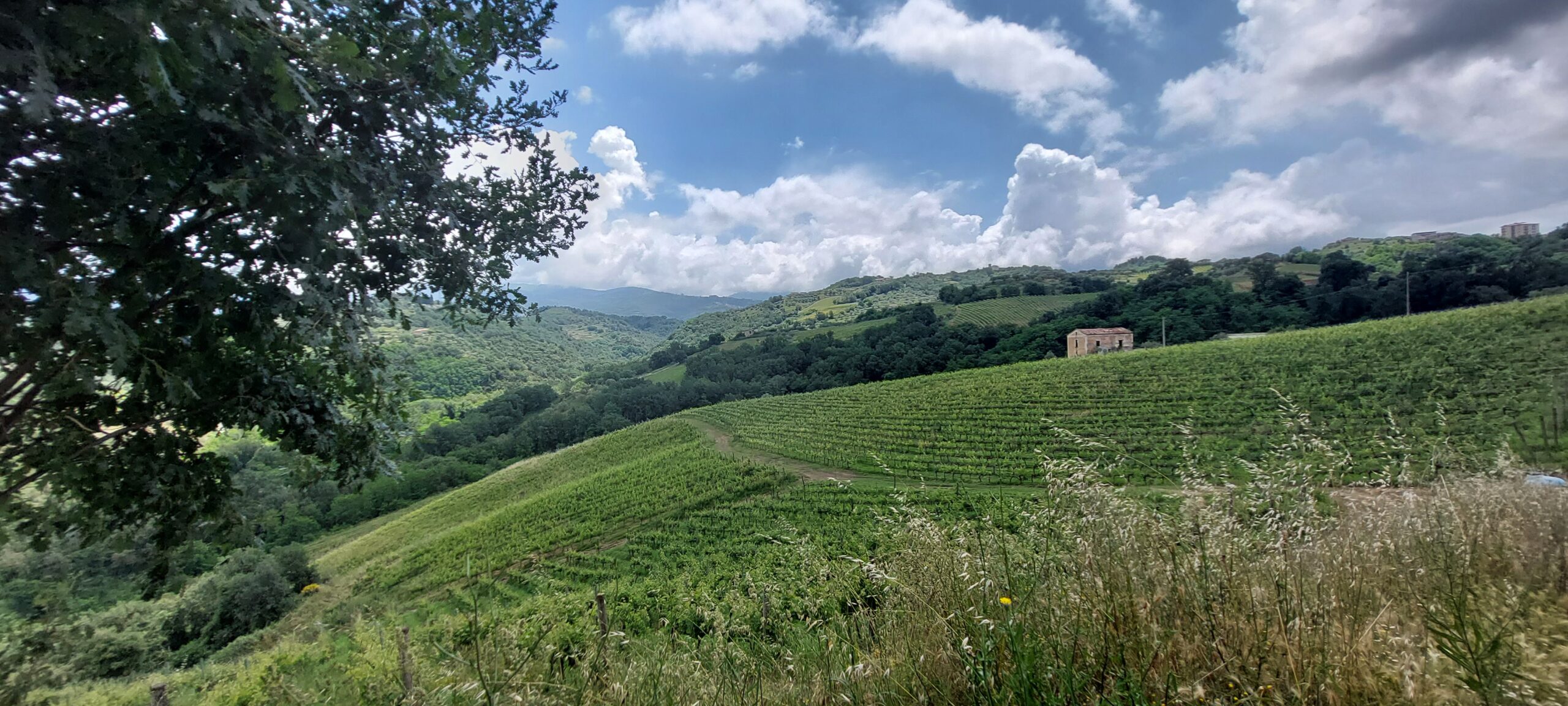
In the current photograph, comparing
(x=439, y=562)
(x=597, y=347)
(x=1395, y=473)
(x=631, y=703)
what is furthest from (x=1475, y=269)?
(x=597, y=347)

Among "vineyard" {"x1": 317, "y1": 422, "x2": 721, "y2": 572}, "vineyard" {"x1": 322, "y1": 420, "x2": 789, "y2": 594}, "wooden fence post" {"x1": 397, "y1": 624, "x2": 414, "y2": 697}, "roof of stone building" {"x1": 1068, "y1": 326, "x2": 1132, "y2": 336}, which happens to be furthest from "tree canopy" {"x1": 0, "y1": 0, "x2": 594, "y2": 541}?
"roof of stone building" {"x1": 1068, "y1": 326, "x2": 1132, "y2": 336}

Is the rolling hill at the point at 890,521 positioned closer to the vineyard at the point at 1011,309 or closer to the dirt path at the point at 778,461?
the dirt path at the point at 778,461

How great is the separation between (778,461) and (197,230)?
3490cm

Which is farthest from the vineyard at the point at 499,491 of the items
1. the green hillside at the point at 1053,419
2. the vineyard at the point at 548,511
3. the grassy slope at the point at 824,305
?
the grassy slope at the point at 824,305

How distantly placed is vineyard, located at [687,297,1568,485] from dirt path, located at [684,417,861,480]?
0.66m

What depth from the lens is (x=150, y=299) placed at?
7.80ft

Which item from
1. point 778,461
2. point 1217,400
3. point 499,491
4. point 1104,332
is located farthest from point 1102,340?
point 499,491

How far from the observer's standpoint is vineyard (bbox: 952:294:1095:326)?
3612 inches

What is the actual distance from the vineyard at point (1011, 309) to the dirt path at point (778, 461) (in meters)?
57.1

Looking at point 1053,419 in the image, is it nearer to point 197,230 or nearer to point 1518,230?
point 197,230

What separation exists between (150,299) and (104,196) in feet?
1.41

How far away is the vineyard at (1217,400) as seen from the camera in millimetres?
24109

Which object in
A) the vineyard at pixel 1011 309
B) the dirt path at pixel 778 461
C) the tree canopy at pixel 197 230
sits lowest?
the dirt path at pixel 778 461

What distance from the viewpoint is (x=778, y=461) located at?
36.5 metres
